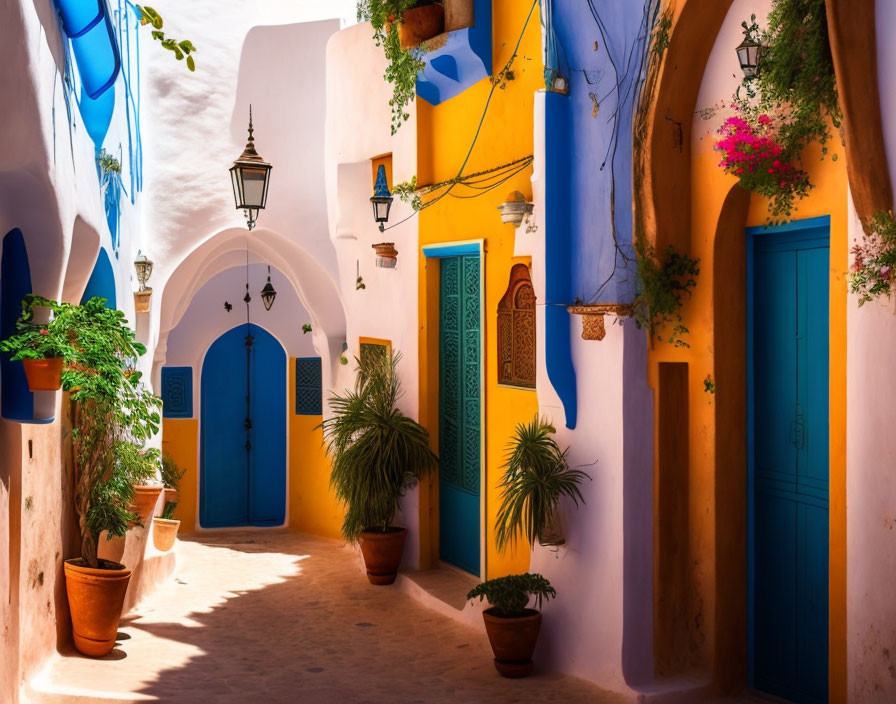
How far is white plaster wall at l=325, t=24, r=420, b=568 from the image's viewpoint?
9578 mm

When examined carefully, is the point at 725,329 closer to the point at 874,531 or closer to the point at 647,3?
the point at 874,531

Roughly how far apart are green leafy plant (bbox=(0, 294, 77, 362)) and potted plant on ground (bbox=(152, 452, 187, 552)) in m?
5.29

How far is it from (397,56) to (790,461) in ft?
16.7

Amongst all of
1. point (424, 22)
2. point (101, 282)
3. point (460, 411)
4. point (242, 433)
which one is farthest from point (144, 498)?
point (242, 433)

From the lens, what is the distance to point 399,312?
991cm

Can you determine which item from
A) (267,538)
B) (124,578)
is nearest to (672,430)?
(124,578)

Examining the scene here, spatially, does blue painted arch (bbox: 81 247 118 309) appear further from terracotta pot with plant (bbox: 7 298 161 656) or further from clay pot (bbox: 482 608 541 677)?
clay pot (bbox: 482 608 541 677)

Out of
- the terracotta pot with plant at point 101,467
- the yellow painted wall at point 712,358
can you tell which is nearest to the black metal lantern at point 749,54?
the yellow painted wall at point 712,358

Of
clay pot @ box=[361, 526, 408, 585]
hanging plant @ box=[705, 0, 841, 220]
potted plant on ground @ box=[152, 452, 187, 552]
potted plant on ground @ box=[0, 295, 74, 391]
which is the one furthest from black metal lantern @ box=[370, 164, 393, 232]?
potted plant on ground @ box=[0, 295, 74, 391]

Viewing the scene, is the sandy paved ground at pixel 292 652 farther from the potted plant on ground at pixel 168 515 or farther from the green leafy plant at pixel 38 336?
the green leafy plant at pixel 38 336

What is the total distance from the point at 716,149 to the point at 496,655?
363 centimetres

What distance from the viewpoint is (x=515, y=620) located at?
21.8 ft

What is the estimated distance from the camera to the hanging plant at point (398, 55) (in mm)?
8531

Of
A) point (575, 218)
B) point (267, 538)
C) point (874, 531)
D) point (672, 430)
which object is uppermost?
point (575, 218)
